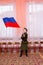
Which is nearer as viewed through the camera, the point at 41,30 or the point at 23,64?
the point at 23,64

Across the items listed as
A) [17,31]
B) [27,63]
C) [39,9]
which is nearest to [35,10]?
[39,9]

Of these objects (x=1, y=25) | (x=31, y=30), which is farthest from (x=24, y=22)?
(x=1, y=25)

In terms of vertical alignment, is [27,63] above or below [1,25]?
below

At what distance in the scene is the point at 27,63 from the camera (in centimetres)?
635

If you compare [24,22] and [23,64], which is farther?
[24,22]

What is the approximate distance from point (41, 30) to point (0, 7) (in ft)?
8.03

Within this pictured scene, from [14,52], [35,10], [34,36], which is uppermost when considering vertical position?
[35,10]

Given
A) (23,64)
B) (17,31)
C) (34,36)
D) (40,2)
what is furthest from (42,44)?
(23,64)

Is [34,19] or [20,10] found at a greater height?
[20,10]

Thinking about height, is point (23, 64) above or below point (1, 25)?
below

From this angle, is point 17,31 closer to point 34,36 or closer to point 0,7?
point 34,36

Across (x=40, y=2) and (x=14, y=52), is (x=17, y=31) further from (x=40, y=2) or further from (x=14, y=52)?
(x=40, y=2)

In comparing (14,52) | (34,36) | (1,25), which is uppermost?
(1,25)

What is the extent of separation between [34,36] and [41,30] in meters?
0.48
